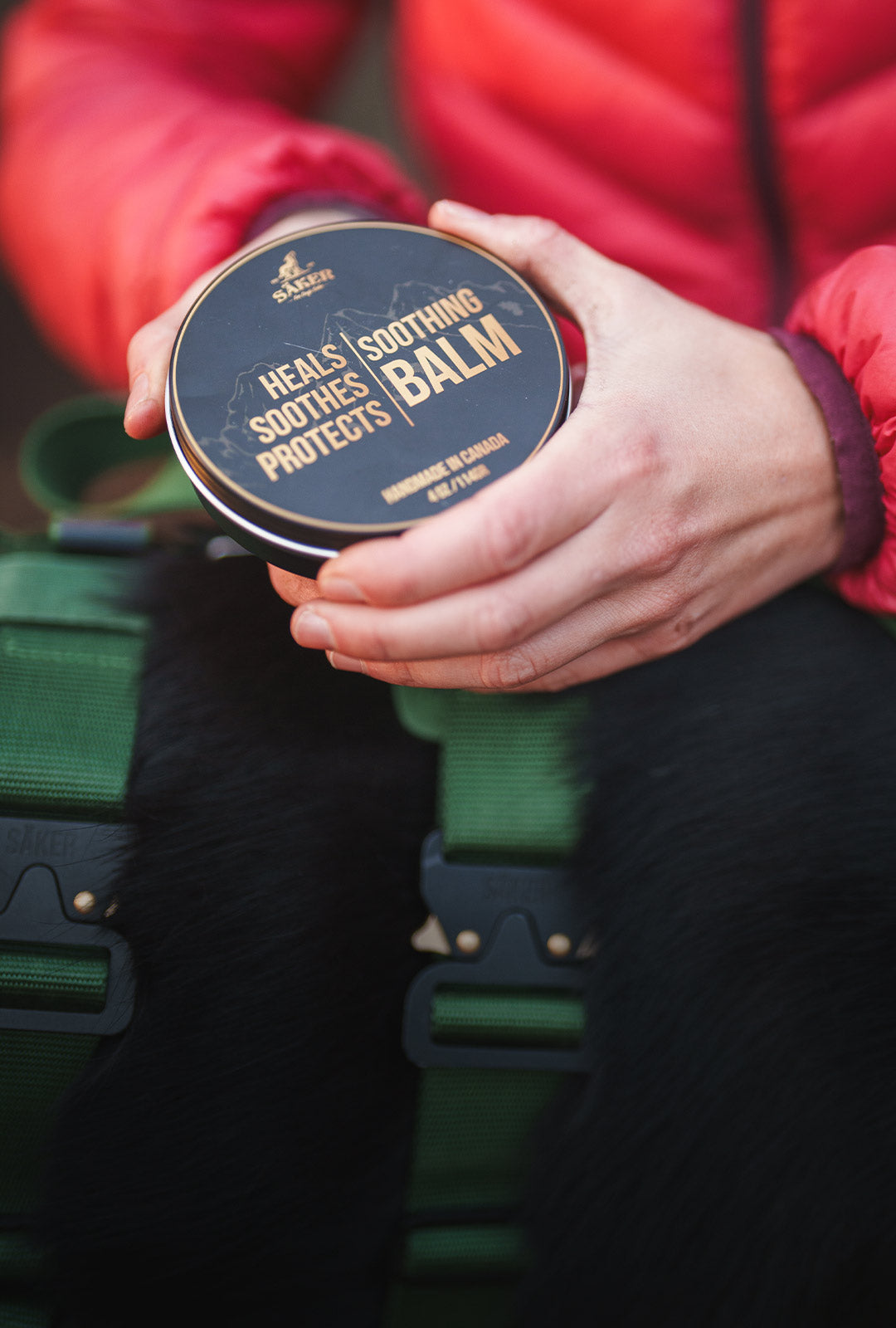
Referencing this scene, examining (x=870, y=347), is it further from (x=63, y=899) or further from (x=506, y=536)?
(x=63, y=899)

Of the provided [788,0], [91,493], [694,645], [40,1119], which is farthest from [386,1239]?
[788,0]

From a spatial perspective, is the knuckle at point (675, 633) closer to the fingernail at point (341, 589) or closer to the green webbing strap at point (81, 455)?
the fingernail at point (341, 589)

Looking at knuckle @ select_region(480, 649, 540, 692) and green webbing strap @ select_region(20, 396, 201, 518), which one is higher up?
Result: knuckle @ select_region(480, 649, 540, 692)

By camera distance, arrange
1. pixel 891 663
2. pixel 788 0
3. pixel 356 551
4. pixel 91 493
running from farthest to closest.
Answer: pixel 91 493
pixel 788 0
pixel 891 663
pixel 356 551

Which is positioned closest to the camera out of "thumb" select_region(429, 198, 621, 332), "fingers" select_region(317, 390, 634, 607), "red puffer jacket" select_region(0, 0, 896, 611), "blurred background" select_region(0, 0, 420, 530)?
"fingers" select_region(317, 390, 634, 607)

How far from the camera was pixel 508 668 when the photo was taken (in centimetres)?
42

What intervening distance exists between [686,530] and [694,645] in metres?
0.07

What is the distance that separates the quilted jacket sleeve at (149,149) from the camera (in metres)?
0.60

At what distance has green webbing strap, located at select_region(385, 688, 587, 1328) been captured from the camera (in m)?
0.44

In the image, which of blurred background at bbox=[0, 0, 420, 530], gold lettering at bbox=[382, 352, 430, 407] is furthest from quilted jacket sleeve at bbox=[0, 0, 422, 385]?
blurred background at bbox=[0, 0, 420, 530]

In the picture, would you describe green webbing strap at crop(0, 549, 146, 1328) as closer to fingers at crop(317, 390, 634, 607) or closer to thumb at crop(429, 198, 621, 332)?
fingers at crop(317, 390, 634, 607)

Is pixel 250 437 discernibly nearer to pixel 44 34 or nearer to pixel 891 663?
pixel 891 663

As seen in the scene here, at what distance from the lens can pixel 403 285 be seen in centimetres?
46

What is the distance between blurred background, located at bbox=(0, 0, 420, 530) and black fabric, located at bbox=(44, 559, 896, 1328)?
90cm
